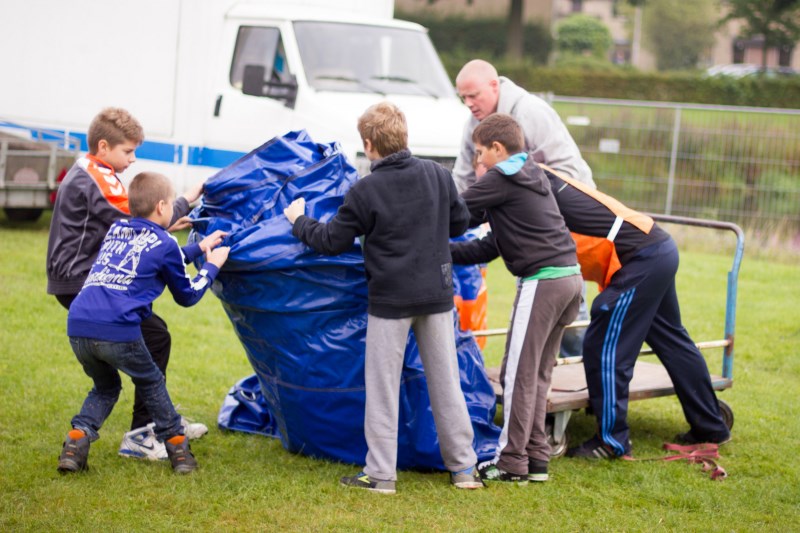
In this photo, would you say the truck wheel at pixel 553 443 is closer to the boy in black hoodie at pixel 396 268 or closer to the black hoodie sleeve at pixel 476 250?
the boy in black hoodie at pixel 396 268

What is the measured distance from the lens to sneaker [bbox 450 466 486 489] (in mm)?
4715

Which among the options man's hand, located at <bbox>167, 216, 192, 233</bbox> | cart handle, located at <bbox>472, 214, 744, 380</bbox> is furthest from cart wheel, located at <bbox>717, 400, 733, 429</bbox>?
man's hand, located at <bbox>167, 216, 192, 233</bbox>

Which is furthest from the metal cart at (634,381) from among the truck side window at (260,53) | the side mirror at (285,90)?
the truck side window at (260,53)

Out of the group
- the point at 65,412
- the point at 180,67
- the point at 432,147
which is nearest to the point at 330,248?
the point at 65,412

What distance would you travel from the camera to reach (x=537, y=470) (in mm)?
4910

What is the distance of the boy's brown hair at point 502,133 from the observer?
15.7ft

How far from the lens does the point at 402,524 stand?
4.25m

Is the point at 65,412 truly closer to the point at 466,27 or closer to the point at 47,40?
the point at 47,40

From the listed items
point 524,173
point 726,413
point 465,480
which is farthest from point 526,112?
point 465,480

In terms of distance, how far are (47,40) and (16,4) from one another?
645 millimetres

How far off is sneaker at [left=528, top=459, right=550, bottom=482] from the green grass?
6cm

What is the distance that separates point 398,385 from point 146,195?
1.36m

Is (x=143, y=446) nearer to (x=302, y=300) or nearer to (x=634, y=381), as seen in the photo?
(x=302, y=300)

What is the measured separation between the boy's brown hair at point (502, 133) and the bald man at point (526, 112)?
1.12 meters
